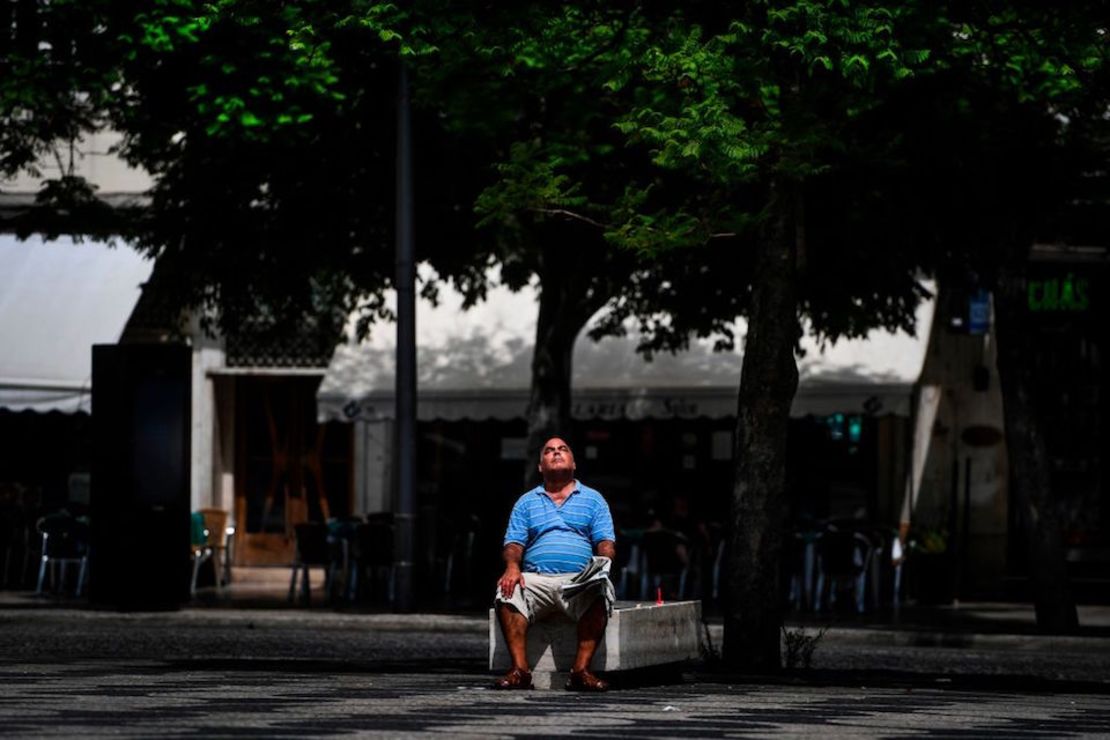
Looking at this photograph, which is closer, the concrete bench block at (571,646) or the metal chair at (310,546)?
the concrete bench block at (571,646)

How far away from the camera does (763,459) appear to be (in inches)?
670

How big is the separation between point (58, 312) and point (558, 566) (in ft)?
56.8

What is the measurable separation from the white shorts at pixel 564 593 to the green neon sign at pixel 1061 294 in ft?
54.8

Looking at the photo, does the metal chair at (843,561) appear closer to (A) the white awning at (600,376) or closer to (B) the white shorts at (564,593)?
(A) the white awning at (600,376)

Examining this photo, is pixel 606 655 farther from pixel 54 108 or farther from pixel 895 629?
pixel 54 108

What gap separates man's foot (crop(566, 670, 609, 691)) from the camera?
13.8 metres

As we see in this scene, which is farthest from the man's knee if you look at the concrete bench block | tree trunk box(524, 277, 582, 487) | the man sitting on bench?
tree trunk box(524, 277, 582, 487)

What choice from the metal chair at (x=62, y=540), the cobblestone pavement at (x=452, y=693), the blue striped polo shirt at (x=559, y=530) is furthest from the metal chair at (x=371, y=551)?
the blue striped polo shirt at (x=559, y=530)

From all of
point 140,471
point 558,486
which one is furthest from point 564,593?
point 140,471

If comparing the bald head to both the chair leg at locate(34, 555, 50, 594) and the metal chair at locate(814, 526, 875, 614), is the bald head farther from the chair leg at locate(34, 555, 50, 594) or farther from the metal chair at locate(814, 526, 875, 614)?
the chair leg at locate(34, 555, 50, 594)

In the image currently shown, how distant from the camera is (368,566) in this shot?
91.4 ft

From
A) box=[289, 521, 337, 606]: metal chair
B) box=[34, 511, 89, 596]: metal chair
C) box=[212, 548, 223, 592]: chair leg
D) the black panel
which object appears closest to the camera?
the black panel

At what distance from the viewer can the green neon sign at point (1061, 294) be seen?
29.6 m

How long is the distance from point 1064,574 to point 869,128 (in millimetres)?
4797
